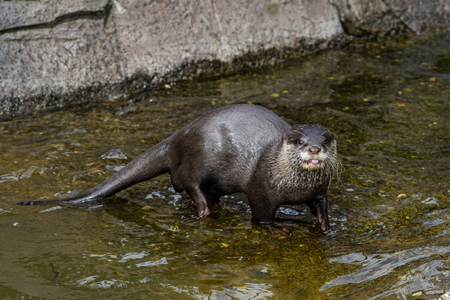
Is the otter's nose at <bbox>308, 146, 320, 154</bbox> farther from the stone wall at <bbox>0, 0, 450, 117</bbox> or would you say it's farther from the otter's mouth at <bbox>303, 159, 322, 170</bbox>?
the stone wall at <bbox>0, 0, 450, 117</bbox>

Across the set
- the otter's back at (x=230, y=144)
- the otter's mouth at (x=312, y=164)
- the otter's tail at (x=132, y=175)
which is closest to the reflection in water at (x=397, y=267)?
the otter's mouth at (x=312, y=164)

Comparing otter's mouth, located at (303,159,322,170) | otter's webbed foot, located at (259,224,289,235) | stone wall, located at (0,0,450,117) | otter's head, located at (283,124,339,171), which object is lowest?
otter's webbed foot, located at (259,224,289,235)

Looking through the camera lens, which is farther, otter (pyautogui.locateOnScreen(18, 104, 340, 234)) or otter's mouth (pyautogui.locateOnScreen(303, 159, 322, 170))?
otter (pyautogui.locateOnScreen(18, 104, 340, 234))

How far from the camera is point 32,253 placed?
8.30 ft

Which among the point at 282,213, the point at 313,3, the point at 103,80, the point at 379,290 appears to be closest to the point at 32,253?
the point at 282,213

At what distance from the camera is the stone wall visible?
4.23 m

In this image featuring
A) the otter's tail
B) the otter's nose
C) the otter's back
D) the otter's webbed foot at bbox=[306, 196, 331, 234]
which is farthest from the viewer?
the otter's tail

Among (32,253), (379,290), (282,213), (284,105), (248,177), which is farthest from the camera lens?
(284,105)

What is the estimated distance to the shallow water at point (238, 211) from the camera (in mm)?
2344

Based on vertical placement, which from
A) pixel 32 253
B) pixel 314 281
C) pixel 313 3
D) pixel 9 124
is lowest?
pixel 314 281

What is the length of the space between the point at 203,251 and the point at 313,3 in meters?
3.37

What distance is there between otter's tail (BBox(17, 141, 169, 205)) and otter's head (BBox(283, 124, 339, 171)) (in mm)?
761

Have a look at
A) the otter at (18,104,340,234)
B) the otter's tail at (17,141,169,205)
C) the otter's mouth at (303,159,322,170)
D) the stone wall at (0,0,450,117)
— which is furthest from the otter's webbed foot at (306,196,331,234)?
the stone wall at (0,0,450,117)

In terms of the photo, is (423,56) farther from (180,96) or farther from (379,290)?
(379,290)
